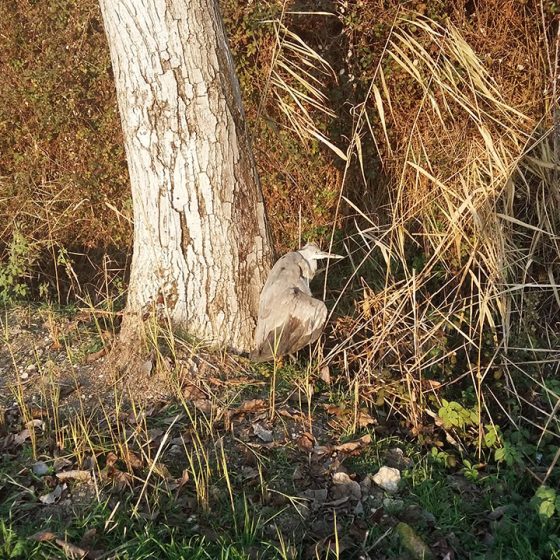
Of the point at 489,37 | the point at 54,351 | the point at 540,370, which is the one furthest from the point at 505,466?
the point at 489,37

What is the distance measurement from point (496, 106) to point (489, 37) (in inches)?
29.4

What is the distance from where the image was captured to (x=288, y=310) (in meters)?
3.88

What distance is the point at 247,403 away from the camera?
3697 mm

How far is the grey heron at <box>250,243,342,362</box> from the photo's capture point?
12.7 feet

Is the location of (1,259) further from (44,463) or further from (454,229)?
(454,229)

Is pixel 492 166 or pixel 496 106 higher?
pixel 496 106

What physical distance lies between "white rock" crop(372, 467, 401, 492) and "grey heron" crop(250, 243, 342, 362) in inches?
32.6

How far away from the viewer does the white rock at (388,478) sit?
3299 millimetres

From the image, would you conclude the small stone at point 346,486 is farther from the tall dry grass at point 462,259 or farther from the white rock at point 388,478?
the tall dry grass at point 462,259

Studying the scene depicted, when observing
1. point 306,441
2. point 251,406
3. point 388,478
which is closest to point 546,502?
point 388,478

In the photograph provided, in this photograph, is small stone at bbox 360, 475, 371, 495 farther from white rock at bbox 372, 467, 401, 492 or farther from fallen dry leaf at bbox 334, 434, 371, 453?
fallen dry leaf at bbox 334, 434, 371, 453

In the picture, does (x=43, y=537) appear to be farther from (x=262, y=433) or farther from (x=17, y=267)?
(x=17, y=267)

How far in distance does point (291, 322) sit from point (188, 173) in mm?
985

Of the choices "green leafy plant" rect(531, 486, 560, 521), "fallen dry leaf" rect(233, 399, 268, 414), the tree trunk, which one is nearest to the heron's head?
the tree trunk
